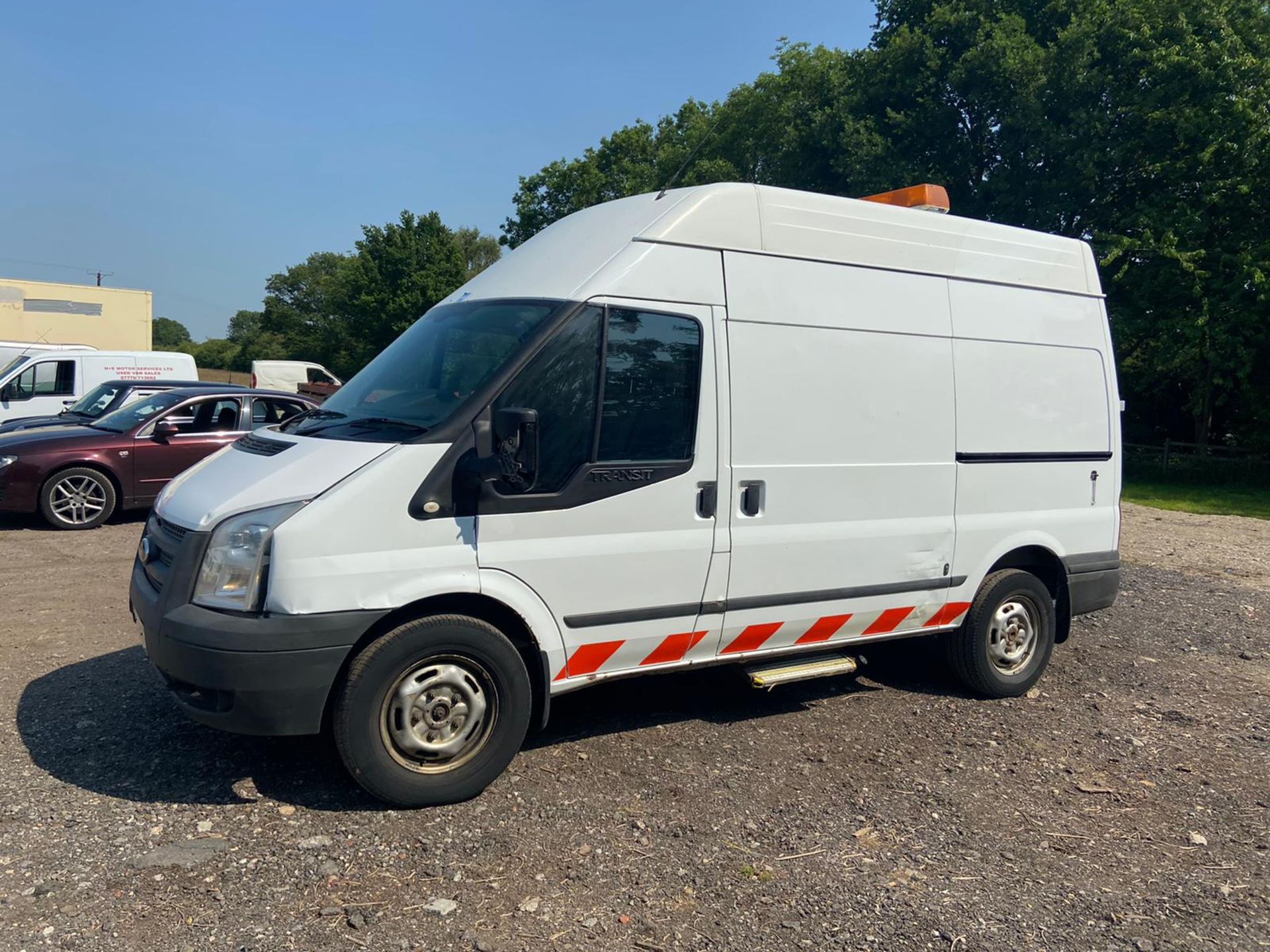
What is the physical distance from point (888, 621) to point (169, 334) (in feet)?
424

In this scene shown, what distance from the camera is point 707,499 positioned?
177 inches

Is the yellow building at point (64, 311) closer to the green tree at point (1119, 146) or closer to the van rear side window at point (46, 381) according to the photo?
the van rear side window at point (46, 381)

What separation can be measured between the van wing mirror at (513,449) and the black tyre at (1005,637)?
3058mm

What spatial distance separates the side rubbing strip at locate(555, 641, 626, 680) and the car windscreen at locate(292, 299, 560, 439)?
3.99ft

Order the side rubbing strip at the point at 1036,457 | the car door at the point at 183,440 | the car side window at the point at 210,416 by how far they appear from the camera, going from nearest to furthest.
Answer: the side rubbing strip at the point at 1036,457 → the car door at the point at 183,440 → the car side window at the point at 210,416

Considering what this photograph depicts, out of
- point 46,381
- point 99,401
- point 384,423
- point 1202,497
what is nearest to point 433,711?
point 384,423

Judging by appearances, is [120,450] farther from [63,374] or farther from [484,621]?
[484,621]

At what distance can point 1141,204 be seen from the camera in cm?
2172

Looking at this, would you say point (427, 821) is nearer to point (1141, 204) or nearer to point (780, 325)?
point (780, 325)

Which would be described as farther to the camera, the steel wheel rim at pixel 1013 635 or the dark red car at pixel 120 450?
the dark red car at pixel 120 450

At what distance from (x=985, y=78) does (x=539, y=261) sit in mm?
22433

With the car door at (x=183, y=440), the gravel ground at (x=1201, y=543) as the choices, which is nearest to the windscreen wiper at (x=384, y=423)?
the car door at (x=183, y=440)

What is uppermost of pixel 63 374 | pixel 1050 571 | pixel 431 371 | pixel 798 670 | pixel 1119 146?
pixel 1119 146

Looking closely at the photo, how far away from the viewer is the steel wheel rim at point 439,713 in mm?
3924
